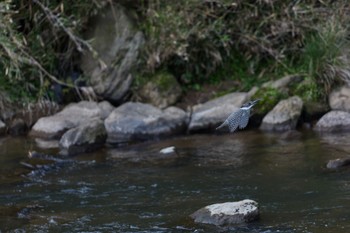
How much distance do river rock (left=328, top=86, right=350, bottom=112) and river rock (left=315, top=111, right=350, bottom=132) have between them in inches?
8.8

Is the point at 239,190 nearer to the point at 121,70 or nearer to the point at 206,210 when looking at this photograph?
the point at 206,210

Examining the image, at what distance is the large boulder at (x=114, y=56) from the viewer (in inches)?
412

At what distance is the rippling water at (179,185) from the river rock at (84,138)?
0.19 meters

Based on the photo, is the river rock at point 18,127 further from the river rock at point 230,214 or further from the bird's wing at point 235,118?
the bird's wing at point 235,118

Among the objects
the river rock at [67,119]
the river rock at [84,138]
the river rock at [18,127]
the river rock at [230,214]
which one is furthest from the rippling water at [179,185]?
the river rock at [18,127]

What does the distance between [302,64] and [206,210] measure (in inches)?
199

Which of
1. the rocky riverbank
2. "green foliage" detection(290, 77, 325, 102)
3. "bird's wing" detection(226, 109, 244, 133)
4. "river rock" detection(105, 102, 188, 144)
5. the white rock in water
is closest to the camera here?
"bird's wing" detection(226, 109, 244, 133)

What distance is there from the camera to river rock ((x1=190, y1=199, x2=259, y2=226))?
5668 mm

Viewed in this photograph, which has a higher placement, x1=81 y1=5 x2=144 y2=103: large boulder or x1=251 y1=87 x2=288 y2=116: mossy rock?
x1=81 y1=5 x2=144 y2=103: large boulder

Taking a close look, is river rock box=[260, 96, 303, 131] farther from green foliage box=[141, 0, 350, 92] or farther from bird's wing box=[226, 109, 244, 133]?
bird's wing box=[226, 109, 244, 133]

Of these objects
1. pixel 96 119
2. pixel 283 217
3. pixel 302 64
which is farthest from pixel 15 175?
pixel 302 64

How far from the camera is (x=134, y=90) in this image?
10.5 m

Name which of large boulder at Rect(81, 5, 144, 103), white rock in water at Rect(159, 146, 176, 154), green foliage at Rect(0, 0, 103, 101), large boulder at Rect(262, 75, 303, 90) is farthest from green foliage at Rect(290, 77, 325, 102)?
green foliage at Rect(0, 0, 103, 101)

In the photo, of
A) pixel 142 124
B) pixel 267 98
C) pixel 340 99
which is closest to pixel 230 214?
pixel 142 124
